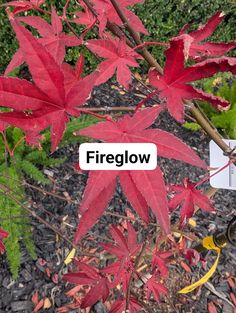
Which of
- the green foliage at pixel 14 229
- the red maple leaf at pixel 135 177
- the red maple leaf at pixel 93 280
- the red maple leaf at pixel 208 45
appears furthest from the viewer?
the green foliage at pixel 14 229

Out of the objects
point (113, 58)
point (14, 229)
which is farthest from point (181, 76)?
point (14, 229)

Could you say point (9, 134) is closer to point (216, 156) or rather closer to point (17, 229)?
point (17, 229)

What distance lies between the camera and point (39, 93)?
1.98ft

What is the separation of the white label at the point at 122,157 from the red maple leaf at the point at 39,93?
63 millimetres

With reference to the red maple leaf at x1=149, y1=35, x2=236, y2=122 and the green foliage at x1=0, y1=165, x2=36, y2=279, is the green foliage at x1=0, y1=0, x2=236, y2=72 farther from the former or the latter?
the red maple leaf at x1=149, y1=35, x2=236, y2=122

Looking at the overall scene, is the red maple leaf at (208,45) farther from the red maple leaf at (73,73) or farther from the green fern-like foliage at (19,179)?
the green fern-like foliage at (19,179)

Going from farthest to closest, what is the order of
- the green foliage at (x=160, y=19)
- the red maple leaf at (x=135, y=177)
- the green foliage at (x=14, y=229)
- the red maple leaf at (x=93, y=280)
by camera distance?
the green foliage at (x=160, y=19), the green foliage at (x=14, y=229), the red maple leaf at (x=93, y=280), the red maple leaf at (x=135, y=177)

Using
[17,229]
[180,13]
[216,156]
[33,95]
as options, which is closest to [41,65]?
[33,95]

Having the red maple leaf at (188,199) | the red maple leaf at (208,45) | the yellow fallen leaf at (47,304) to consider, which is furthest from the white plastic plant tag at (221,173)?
the yellow fallen leaf at (47,304)

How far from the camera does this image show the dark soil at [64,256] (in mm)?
1654

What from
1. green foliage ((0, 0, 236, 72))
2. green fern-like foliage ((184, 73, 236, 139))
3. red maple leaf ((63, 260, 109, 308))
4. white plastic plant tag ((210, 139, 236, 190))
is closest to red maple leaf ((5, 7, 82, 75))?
white plastic plant tag ((210, 139, 236, 190))

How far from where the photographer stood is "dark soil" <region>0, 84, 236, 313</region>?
65.1 inches

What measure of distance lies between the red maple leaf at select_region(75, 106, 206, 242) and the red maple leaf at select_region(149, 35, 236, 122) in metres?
0.04

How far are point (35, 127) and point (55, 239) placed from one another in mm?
1291
